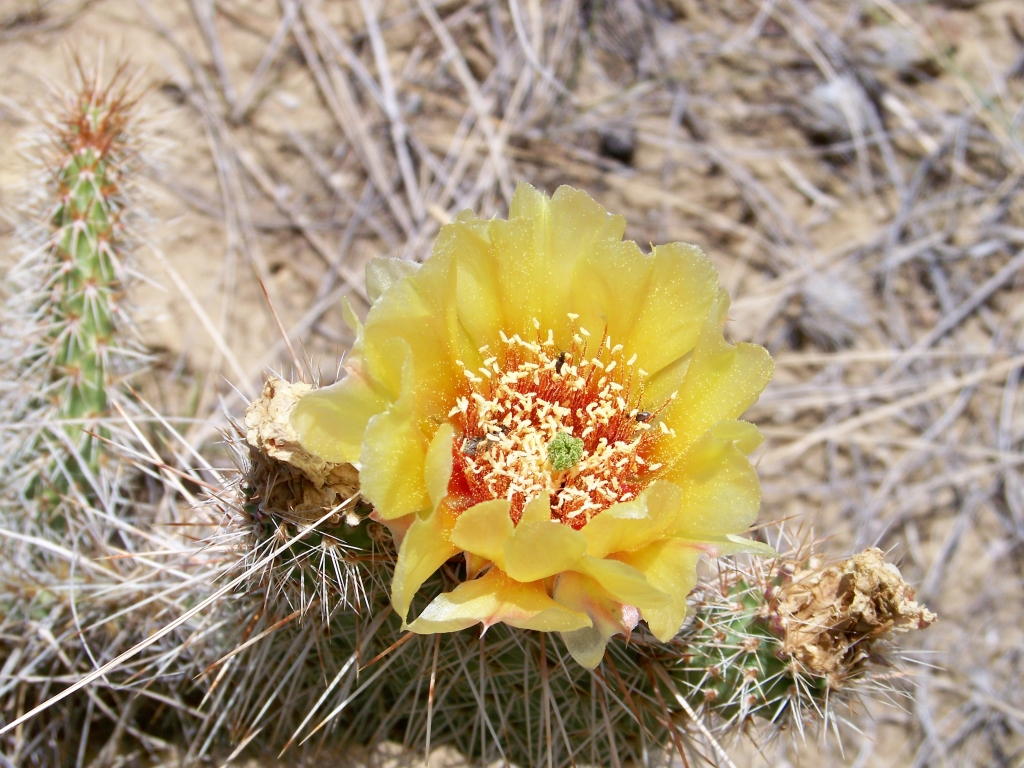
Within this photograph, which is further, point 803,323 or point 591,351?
point 803,323

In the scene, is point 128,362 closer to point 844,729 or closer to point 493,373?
point 493,373

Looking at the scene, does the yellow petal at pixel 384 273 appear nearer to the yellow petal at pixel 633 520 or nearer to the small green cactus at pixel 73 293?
the yellow petal at pixel 633 520

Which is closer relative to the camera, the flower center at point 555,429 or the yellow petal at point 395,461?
the yellow petal at point 395,461

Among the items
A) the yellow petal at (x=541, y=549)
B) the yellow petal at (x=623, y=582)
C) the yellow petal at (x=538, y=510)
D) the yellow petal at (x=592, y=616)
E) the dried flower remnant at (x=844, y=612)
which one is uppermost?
the yellow petal at (x=538, y=510)

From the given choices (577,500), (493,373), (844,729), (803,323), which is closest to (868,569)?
(577,500)

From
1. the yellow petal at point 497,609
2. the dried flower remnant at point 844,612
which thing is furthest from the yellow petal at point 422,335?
the dried flower remnant at point 844,612

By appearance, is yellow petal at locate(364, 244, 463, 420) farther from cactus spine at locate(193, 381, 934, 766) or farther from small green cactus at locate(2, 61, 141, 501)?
small green cactus at locate(2, 61, 141, 501)

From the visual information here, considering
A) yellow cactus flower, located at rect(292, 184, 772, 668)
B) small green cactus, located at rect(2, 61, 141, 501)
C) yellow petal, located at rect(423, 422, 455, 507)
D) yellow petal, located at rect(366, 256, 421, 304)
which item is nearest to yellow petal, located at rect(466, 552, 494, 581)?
yellow cactus flower, located at rect(292, 184, 772, 668)
